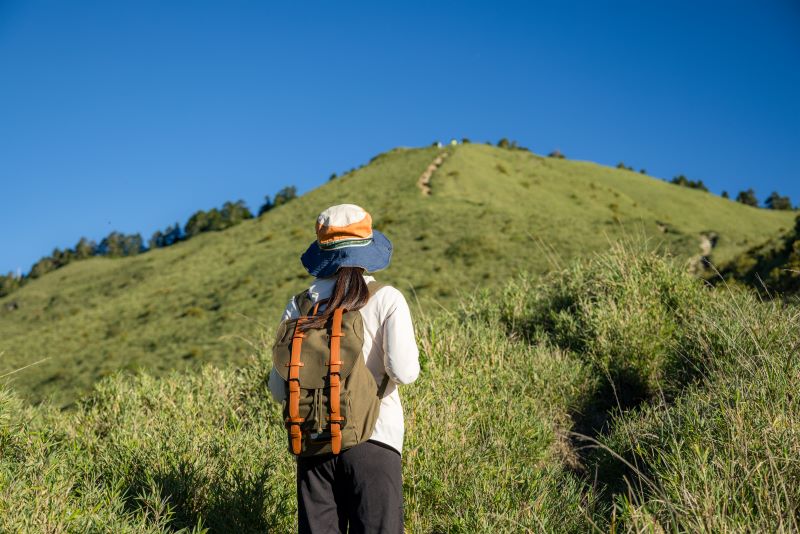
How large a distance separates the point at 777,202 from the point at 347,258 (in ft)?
322

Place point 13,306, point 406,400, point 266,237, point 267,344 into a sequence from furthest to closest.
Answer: point 13,306 < point 266,237 < point 267,344 < point 406,400

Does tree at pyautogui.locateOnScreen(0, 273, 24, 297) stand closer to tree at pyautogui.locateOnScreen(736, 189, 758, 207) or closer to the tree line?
the tree line

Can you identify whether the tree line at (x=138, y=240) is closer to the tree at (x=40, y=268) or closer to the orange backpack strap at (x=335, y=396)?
the tree at (x=40, y=268)

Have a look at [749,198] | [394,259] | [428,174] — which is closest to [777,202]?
[749,198]

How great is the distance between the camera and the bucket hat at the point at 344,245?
294 centimetres

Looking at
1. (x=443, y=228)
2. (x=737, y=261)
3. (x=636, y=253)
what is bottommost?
(x=636, y=253)

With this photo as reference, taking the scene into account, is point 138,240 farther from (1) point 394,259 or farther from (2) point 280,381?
(2) point 280,381

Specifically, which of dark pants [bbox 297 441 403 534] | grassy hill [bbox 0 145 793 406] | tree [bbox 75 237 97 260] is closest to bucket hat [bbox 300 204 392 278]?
dark pants [bbox 297 441 403 534]

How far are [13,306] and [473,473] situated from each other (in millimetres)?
62612

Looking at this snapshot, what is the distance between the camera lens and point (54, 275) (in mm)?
67312

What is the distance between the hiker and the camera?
268 cm

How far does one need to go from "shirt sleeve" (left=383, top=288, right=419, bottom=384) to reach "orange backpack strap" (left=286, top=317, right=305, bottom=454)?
0.38 m

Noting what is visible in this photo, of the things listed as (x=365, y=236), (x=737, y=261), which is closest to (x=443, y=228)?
(x=737, y=261)

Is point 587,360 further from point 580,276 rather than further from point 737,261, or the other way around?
point 737,261
